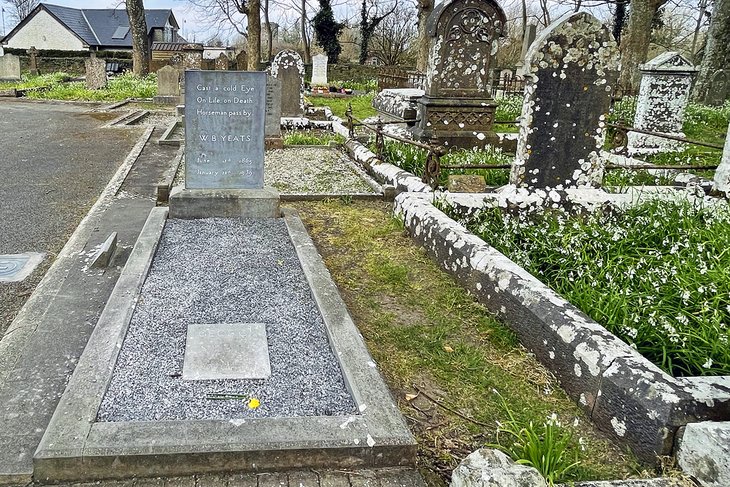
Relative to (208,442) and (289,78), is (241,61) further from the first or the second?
(208,442)

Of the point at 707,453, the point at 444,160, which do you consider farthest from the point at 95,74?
the point at 707,453

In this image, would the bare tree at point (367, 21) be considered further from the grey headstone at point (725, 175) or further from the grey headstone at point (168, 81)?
the grey headstone at point (725, 175)

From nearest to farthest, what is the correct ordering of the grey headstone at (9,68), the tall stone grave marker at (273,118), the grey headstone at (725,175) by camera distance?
the grey headstone at (725,175)
the tall stone grave marker at (273,118)
the grey headstone at (9,68)

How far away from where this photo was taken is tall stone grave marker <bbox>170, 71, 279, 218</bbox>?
18.6 ft

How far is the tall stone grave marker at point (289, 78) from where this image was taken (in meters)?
13.3

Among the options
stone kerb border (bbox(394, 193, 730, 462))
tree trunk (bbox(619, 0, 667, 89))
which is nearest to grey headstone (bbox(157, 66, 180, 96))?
tree trunk (bbox(619, 0, 667, 89))

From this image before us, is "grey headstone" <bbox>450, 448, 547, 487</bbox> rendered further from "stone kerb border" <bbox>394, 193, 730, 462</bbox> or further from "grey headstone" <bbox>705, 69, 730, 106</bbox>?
"grey headstone" <bbox>705, 69, 730, 106</bbox>

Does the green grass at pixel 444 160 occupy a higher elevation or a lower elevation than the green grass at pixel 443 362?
higher

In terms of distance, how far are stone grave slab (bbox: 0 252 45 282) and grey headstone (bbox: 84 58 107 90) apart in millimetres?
19263

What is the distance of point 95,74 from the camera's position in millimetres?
21703

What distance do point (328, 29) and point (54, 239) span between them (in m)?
34.7

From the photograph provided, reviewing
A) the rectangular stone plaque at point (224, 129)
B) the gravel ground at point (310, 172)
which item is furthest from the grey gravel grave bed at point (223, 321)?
the gravel ground at point (310, 172)

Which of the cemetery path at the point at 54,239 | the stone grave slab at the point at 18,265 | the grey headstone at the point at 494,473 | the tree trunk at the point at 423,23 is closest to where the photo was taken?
the grey headstone at the point at 494,473

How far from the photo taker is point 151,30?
5347cm
